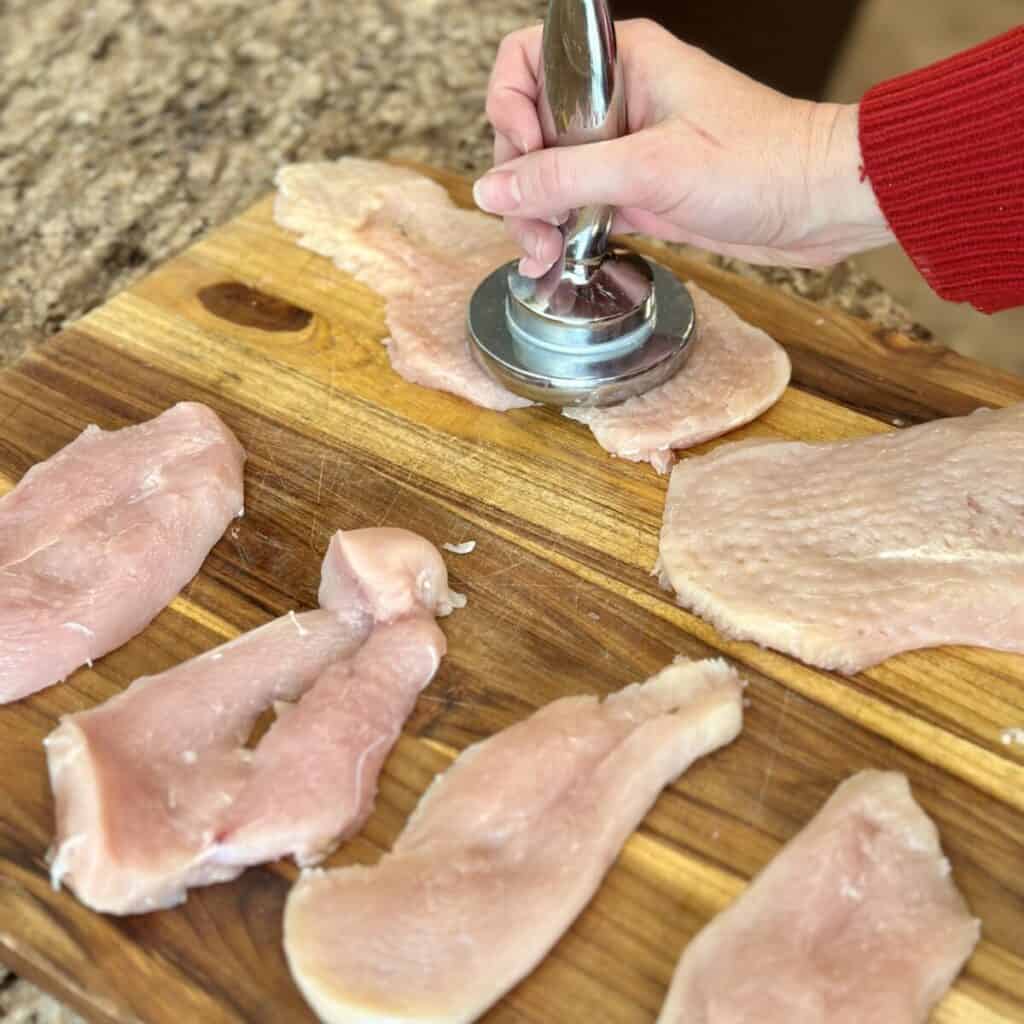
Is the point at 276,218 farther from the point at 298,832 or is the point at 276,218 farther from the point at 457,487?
the point at 298,832

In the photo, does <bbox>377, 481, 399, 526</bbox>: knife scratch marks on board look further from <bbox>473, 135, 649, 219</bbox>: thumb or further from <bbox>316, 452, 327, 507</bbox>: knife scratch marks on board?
<bbox>473, 135, 649, 219</bbox>: thumb

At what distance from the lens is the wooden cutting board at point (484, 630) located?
1171 mm

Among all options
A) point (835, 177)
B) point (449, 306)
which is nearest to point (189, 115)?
point (449, 306)

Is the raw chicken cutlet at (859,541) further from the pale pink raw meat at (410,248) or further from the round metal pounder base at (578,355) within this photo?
the pale pink raw meat at (410,248)

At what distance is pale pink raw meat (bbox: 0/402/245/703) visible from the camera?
140 cm

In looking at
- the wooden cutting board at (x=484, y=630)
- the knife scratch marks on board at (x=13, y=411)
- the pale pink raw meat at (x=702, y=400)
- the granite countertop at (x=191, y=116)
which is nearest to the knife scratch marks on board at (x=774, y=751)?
the wooden cutting board at (x=484, y=630)

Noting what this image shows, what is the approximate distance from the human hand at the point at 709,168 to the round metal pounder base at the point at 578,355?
121 millimetres

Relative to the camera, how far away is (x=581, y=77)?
1.55 m

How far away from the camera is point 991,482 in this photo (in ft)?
5.08

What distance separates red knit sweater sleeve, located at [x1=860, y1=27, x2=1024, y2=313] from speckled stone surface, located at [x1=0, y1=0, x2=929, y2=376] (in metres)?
0.55

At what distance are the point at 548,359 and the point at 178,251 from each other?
0.86 meters

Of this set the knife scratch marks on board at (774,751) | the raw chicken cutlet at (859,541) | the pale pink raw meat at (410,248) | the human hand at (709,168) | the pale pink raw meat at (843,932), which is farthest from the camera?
the pale pink raw meat at (410,248)

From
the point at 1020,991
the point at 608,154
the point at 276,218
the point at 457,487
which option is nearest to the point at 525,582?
the point at 457,487

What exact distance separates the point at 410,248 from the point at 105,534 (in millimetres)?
724
